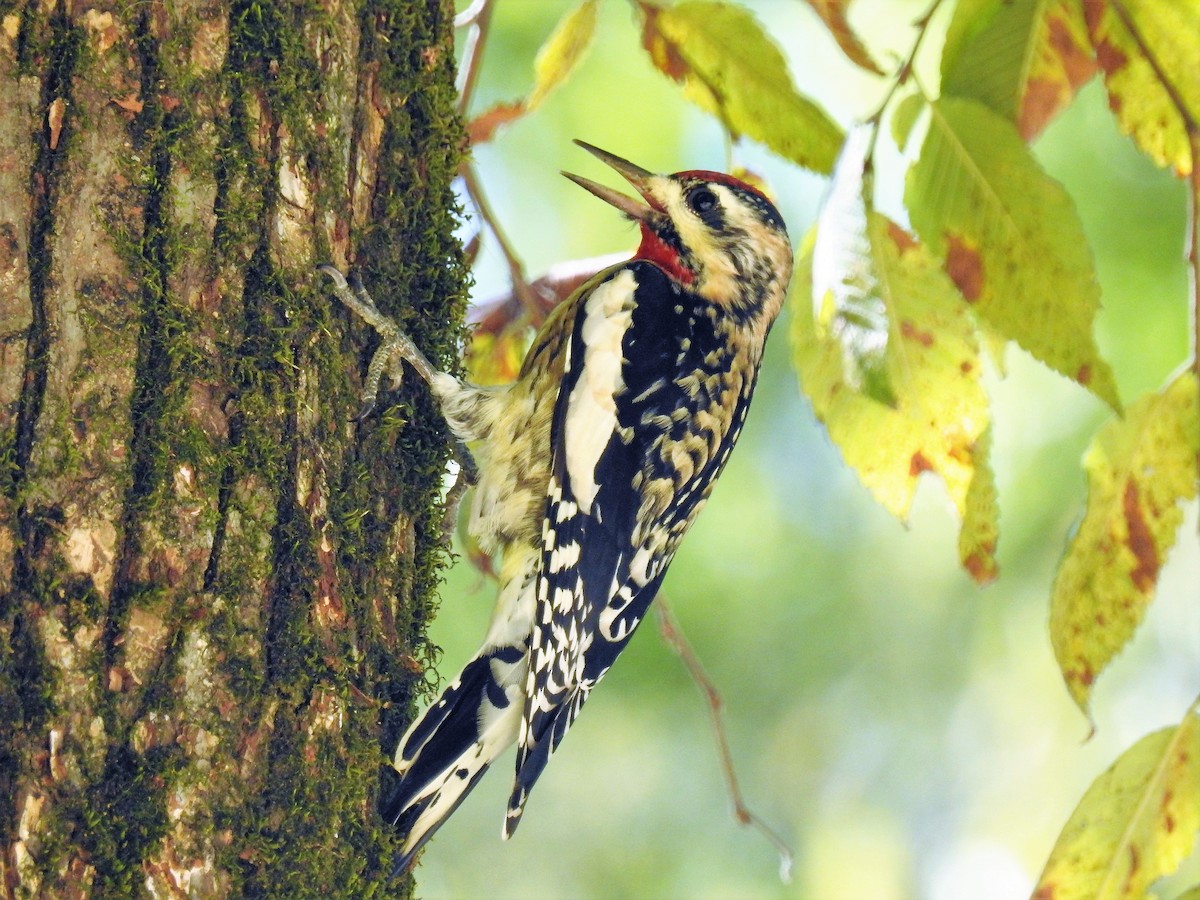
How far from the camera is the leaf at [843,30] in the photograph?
5.50ft

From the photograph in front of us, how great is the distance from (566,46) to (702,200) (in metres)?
0.77

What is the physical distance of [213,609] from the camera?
1446mm

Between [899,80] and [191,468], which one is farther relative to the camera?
[899,80]

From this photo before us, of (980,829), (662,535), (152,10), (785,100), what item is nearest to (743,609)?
(980,829)

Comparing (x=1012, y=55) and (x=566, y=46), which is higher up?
(x=566, y=46)

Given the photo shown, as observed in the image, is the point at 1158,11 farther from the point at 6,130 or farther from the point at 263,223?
the point at 6,130

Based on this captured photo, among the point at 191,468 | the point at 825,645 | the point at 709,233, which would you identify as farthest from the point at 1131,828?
the point at 825,645

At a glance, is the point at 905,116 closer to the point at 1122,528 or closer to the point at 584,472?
the point at 1122,528

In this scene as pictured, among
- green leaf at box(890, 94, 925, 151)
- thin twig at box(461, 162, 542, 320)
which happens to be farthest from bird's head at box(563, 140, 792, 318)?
green leaf at box(890, 94, 925, 151)

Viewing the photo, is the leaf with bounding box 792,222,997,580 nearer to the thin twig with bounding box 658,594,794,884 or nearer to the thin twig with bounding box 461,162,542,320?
the thin twig with bounding box 658,594,794,884

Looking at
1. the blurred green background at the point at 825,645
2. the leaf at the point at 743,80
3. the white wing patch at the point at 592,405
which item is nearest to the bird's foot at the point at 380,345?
the white wing patch at the point at 592,405

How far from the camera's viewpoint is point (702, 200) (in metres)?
2.68

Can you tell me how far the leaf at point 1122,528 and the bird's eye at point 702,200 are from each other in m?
1.22

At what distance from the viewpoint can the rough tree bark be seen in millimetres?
1337
